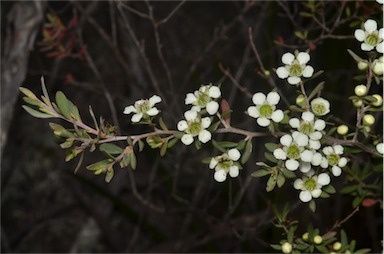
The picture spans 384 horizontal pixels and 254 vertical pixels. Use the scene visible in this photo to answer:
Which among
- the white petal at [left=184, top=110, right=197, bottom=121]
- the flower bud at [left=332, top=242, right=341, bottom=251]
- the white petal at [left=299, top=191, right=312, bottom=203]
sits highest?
the white petal at [left=184, top=110, right=197, bottom=121]

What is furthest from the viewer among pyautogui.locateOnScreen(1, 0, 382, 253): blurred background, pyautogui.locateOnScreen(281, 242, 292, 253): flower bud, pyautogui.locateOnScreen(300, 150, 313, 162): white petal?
pyautogui.locateOnScreen(1, 0, 382, 253): blurred background

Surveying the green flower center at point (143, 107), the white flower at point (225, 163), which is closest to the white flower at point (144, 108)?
the green flower center at point (143, 107)

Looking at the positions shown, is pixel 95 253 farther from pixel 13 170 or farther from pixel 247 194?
pixel 247 194

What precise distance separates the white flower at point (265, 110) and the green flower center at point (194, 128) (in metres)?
0.07

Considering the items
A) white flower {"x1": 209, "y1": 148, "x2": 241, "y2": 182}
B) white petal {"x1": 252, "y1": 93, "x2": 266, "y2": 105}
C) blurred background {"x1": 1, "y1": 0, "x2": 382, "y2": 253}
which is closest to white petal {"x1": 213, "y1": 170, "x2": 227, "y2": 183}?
white flower {"x1": 209, "y1": 148, "x2": 241, "y2": 182}

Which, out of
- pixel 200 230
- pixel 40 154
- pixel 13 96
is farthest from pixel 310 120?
pixel 40 154

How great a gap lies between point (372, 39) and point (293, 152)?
0.19 meters

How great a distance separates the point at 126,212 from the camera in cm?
186

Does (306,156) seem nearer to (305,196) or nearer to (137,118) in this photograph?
(305,196)

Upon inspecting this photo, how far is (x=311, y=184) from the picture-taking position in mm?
836

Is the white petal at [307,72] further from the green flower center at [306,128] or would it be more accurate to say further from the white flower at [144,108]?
the white flower at [144,108]

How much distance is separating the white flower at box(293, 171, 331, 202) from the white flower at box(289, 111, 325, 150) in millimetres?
65

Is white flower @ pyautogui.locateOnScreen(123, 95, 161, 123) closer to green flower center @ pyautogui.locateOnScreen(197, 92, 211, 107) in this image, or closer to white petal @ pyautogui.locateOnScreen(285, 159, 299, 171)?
green flower center @ pyautogui.locateOnScreen(197, 92, 211, 107)

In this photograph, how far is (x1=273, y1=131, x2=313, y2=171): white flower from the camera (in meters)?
0.77
